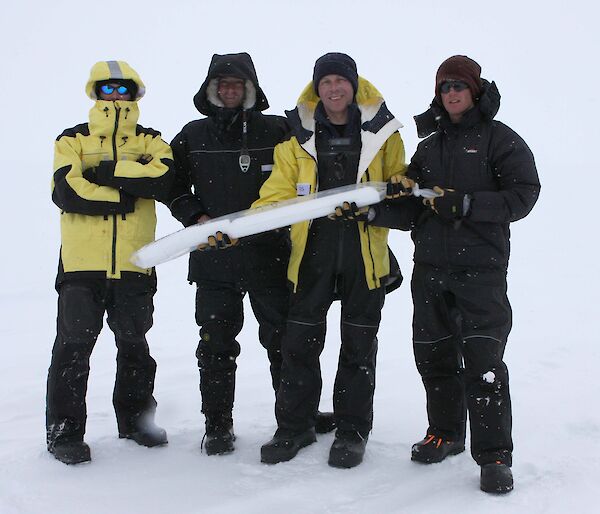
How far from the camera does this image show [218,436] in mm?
4418

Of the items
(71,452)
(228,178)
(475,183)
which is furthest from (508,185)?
(71,452)

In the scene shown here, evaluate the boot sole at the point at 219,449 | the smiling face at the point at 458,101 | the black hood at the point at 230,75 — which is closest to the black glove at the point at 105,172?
the black hood at the point at 230,75

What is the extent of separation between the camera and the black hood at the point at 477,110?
3.82 m

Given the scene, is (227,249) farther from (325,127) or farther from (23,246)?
(23,246)

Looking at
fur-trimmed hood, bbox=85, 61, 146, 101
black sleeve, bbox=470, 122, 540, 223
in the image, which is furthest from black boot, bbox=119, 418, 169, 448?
black sleeve, bbox=470, 122, 540, 223

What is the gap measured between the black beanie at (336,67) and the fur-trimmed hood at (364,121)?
108 mm

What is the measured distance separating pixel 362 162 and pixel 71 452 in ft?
7.52

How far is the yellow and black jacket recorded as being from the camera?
4.16 m

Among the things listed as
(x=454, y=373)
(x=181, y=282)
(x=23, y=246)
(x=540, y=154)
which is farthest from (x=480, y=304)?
(x=540, y=154)

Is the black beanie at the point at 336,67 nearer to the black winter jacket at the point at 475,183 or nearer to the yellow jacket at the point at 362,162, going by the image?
the yellow jacket at the point at 362,162

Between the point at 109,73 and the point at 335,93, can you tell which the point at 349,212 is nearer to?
the point at 335,93

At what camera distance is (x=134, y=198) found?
14.2ft

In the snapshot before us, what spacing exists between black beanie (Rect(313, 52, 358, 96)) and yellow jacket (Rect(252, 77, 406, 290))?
142 millimetres

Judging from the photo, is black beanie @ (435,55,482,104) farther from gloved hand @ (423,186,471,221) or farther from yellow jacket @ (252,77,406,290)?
gloved hand @ (423,186,471,221)
